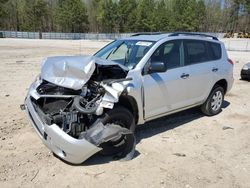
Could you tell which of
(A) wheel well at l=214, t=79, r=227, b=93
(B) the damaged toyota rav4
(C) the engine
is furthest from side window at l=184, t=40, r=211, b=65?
(C) the engine

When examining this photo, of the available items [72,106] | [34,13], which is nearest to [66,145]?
[72,106]

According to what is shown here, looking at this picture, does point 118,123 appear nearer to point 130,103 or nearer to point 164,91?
point 130,103

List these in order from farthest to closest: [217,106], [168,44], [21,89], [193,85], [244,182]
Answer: [21,89]
[217,106]
[193,85]
[168,44]
[244,182]

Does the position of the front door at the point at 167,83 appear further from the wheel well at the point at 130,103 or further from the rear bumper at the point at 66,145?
the rear bumper at the point at 66,145

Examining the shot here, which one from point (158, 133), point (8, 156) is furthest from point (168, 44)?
point (8, 156)

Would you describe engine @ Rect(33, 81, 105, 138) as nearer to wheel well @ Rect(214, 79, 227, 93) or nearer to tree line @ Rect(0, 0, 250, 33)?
wheel well @ Rect(214, 79, 227, 93)

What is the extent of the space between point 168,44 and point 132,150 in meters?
2.11

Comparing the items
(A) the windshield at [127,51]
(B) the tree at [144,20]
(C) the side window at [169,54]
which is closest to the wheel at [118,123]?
(A) the windshield at [127,51]

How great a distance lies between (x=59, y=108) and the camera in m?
4.49

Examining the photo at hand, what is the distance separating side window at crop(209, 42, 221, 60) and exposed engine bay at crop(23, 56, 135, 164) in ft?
8.77

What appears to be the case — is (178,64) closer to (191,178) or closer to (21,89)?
(191,178)

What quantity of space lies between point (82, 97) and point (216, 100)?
3.67m

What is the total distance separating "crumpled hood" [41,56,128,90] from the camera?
436cm

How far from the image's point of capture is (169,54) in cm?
545
